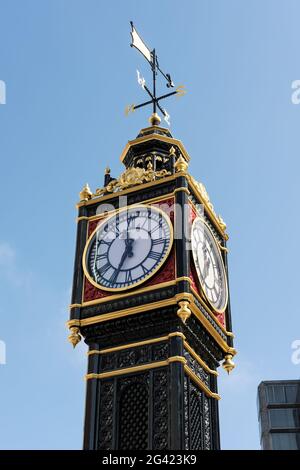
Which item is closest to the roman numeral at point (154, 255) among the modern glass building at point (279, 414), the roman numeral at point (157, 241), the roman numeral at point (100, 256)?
the roman numeral at point (157, 241)

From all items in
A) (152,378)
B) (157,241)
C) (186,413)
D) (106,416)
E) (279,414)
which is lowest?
(186,413)

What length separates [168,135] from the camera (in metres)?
37.4

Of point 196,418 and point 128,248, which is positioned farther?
point 128,248

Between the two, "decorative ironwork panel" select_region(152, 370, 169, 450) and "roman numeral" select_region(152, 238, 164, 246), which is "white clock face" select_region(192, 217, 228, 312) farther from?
"decorative ironwork panel" select_region(152, 370, 169, 450)

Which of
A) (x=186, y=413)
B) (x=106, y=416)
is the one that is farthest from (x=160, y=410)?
(x=106, y=416)

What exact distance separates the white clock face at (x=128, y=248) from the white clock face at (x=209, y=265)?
122cm

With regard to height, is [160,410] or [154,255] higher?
[154,255]

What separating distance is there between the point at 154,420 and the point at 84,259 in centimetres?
655

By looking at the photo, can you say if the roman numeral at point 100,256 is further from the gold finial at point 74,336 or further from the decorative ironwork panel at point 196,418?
the decorative ironwork panel at point 196,418

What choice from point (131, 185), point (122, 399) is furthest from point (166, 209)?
point (122, 399)

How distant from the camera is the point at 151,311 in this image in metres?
29.8

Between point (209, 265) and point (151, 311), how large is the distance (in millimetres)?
3942

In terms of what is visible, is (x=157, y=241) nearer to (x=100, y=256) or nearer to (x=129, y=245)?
(x=129, y=245)

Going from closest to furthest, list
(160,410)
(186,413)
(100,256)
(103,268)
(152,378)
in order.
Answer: (160,410)
(186,413)
(152,378)
(103,268)
(100,256)
